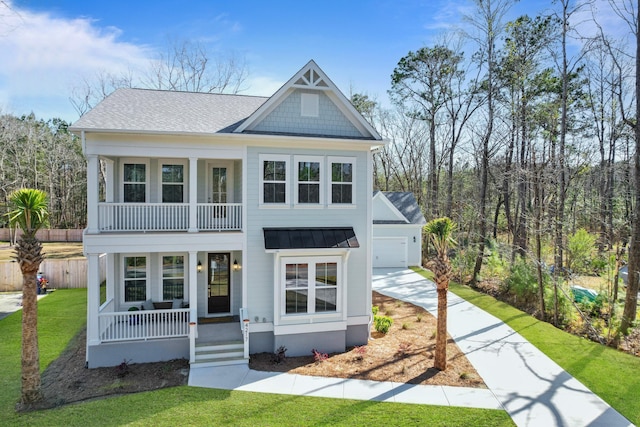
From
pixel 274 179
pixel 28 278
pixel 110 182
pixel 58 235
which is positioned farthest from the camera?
pixel 58 235

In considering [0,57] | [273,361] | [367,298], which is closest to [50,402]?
[273,361]

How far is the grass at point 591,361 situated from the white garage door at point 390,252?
9.27m

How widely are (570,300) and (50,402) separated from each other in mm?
16732

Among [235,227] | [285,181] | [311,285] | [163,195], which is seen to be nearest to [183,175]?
[163,195]

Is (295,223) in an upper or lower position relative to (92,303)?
upper

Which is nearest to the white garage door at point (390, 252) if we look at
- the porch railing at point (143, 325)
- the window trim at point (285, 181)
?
the window trim at point (285, 181)

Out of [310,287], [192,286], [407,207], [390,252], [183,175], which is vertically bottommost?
[390,252]

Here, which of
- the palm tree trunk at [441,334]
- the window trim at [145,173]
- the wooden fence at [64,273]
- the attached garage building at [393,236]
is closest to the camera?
the palm tree trunk at [441,334]

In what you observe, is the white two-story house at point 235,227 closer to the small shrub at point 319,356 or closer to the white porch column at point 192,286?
the white porch column at point 192,286

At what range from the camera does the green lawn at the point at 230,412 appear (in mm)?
7629

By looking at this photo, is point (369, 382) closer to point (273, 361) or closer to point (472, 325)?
point (273, 361)

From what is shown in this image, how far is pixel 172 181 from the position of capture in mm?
12492

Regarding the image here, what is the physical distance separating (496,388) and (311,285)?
5629 millimetres

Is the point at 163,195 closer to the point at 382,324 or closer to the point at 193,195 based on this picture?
the point at 193,195
